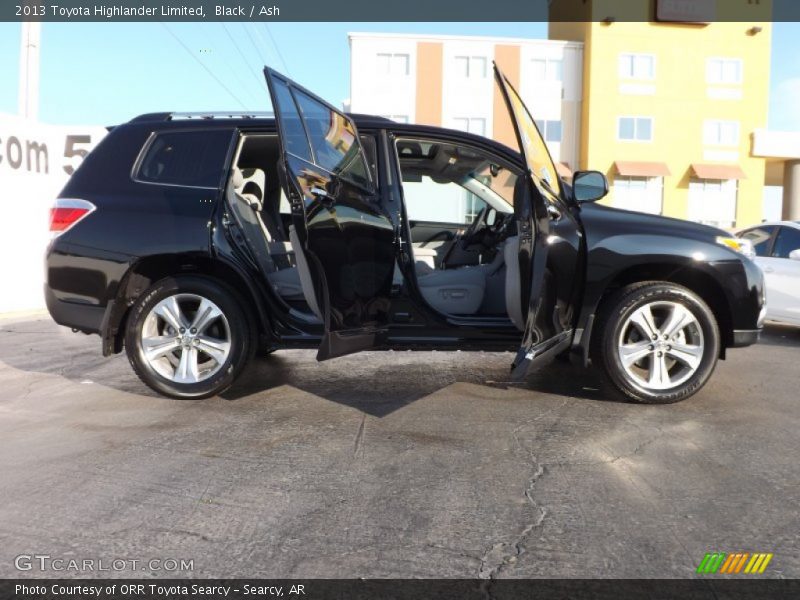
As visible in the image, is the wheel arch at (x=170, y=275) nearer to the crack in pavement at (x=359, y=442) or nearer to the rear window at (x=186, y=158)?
the rear window at (x=186, y=158)

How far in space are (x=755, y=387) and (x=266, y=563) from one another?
13.4ft

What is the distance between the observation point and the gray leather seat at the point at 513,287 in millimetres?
3977

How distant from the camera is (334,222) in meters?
3.62

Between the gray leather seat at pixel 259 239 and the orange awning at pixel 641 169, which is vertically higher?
the orange awning at pixel 641 169

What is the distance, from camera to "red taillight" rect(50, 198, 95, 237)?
406cm

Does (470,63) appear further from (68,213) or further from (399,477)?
(399,477)

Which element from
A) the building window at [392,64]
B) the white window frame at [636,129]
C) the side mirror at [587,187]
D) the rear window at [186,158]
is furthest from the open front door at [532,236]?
the white window frame at [636,129]

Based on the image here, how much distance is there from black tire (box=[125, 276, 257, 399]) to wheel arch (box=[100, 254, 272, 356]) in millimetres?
66

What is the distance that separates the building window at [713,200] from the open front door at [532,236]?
108 ft

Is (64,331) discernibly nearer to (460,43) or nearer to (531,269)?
(531,269)

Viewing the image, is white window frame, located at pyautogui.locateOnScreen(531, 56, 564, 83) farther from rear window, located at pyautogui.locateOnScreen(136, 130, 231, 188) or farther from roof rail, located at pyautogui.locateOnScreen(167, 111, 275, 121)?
rear window, located at pyautogui.locateOnScreen(136, 130, 231, 188)

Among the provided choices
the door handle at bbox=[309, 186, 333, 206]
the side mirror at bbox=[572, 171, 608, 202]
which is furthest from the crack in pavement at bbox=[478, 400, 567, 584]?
the side mirror at bbox=[572, 171, 608, 202]

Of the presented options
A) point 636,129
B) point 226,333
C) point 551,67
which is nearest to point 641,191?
point 636,129

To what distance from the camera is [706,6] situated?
3244 cm
